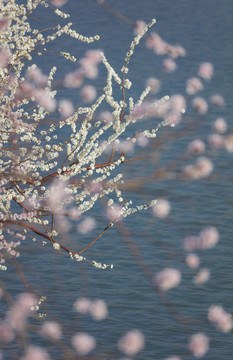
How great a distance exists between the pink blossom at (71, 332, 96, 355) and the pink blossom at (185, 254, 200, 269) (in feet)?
3.78

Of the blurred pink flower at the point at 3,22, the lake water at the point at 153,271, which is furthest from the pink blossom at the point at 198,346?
the blurred pink flower at the point at 3,22

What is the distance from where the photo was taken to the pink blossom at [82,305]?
14.3 feet

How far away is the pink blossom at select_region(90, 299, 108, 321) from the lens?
434 cm

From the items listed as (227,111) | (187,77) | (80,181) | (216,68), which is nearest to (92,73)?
(80,181)

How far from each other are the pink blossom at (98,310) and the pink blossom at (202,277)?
0.73 metres

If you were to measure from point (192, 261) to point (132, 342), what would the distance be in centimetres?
126

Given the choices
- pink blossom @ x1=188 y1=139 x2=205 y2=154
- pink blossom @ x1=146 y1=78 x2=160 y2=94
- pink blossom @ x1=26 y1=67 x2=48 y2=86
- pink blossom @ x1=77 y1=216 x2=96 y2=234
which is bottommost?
pink blossom @ x1=188 y1=139 x2=205 y2=154

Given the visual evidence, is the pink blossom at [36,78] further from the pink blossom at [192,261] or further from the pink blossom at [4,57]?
the pink blossom at [192,261]

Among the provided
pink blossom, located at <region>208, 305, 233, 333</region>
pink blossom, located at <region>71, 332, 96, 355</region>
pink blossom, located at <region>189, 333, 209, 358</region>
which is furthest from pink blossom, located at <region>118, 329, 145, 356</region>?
pink blossom, located at <region>208, 305, 233, 333</region>

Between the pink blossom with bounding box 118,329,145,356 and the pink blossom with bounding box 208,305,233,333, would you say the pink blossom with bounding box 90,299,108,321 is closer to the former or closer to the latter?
the pink blossom with bounding box 118,329,145,356

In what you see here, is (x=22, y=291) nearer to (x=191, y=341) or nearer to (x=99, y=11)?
(x=191, y=341)

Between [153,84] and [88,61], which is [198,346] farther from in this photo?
[153,84]

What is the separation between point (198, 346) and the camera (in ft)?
11.4

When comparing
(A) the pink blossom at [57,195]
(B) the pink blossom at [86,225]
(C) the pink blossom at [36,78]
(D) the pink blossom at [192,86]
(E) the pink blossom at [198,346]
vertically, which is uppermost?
(D) the pink blossom at [192,86]
